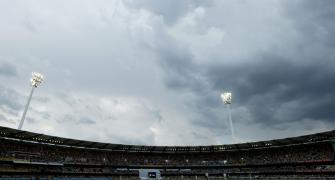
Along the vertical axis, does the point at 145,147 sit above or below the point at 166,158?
above

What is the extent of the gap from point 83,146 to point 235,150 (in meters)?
41.8

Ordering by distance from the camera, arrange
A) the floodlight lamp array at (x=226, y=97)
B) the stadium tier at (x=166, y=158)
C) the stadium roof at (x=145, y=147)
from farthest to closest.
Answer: the floodlight lamp array at (x=226, y=97), the stadium tier at (x=166, y=158), the stadium roof at (x=145, y=147)

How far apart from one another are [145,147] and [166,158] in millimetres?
9490

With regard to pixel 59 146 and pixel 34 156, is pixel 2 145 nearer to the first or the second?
pixel 34 156

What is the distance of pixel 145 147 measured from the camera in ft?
266

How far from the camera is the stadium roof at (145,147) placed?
203 feet

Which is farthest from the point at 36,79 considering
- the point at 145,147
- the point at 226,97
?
the point at 226,97

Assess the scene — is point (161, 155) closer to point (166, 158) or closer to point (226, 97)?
point (166, 158)

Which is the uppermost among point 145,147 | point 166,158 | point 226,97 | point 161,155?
point 226,97

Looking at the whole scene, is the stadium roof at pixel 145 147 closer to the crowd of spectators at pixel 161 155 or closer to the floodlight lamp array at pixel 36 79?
the crowd of spectators at pixel 161 155

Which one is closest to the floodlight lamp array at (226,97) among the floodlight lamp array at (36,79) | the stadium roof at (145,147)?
the stadium roof at (145,147)

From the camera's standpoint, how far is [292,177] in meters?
62.7

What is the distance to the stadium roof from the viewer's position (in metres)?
61.9

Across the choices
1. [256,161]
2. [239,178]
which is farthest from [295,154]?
[239,178]
